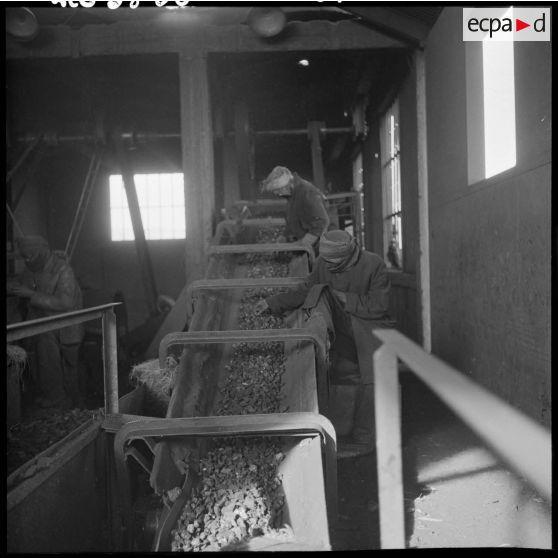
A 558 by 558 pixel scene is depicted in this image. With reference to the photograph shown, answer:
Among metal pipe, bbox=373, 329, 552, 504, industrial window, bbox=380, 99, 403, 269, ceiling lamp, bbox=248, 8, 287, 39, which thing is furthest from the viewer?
industrial window, bbox=380, 99, 403, 269

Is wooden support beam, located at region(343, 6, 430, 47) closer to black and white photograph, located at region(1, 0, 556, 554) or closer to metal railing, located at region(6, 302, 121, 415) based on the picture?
black and white photograph, located at region(1, 0, 556, 554)

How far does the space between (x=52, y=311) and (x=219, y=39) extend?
125 inches

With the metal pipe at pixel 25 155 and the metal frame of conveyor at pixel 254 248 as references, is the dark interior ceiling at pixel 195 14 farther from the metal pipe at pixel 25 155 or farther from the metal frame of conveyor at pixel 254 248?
the metal frame of conveyor at pixel 254 248

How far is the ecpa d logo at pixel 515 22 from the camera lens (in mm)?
2775

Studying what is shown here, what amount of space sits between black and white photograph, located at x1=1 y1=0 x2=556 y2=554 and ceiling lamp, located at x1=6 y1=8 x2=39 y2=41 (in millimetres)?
32

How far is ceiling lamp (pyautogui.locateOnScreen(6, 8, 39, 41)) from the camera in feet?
17.6

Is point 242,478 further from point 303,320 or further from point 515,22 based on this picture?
point 515,22

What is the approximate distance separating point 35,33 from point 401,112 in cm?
425

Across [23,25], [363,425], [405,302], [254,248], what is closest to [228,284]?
[254,248]

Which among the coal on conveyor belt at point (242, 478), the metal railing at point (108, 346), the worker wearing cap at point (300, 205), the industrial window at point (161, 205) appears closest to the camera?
the coal on conveyor belt at point (242, 478)

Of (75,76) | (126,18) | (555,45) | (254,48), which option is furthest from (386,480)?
(75,76)

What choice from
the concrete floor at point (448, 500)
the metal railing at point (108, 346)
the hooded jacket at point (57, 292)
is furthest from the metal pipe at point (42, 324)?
the hooded jacket at point (57, 292)

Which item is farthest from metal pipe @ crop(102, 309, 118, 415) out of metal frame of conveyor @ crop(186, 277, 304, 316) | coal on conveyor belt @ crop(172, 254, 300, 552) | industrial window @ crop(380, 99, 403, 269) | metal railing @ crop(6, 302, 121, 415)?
industrial window @ crop(380, 99, 403, 269)

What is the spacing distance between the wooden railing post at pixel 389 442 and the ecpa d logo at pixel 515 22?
84.3 inches
